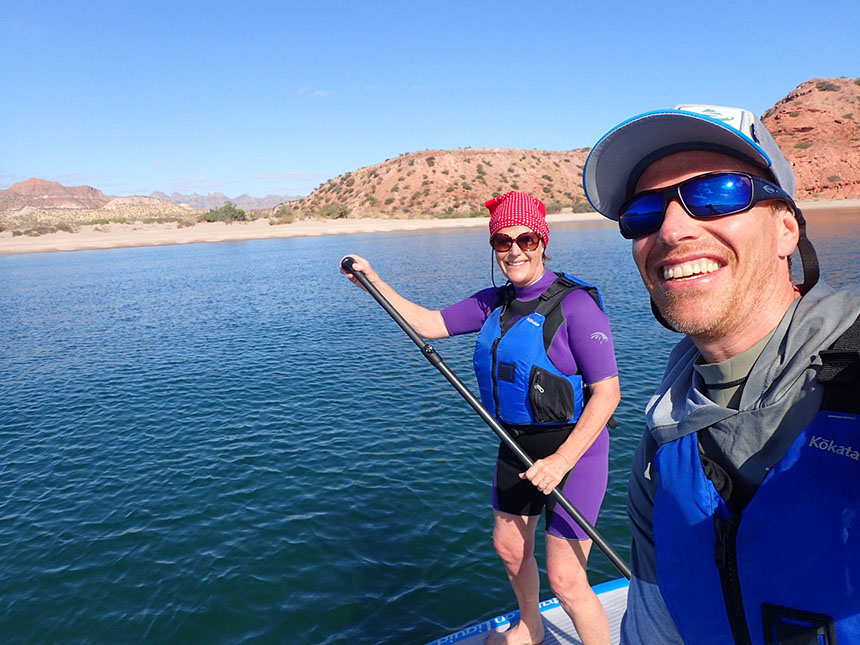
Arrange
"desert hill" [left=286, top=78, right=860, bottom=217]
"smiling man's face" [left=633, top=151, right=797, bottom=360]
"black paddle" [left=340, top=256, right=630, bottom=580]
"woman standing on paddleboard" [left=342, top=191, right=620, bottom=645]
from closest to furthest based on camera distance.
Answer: "smiling man's face" [left=633, top=151, right=797, bottom=360] < "black paddle" [left=340, top=256, right=630, bottom=580] < "woman standing on paddleboard" [left=342, top=191, right=620, bottom=645] < "desert hill" [left=286, top=78, right=860, bottom=217]

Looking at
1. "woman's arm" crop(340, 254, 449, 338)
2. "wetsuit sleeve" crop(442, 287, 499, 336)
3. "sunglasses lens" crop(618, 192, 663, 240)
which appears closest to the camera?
"sunglasses lens" crop(618, 192, 663, 240)

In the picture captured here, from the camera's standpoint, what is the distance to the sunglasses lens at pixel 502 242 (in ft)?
11.9

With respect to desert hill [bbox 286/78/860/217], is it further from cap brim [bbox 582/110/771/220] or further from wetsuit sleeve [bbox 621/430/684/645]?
wetsuit sleeve [bbox 621/430/684/645]

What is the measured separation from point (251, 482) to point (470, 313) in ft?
20.2

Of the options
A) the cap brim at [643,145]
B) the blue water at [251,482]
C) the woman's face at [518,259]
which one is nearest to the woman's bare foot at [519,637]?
the blue water at [251,482]

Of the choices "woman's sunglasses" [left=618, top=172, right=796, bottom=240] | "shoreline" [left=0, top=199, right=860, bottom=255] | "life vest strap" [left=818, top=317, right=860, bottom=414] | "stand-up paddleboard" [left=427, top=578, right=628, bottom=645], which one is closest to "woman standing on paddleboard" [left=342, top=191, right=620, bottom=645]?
"stand-up paddleboard" [left=427, top=578, right=628, bottom=645]

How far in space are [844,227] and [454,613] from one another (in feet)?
166

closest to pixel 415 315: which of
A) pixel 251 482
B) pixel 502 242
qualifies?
pixel 502 242

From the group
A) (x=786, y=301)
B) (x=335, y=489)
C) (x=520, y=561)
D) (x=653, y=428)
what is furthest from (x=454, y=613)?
(x=786, y=301)

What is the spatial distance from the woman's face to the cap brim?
1.57 m

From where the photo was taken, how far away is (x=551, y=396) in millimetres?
3500

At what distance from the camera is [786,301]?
1450mm

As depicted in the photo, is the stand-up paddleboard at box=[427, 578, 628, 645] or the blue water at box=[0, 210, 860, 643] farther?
the blue water at box=[0, 210, 860, 643]

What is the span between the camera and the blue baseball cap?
4.77 feet
